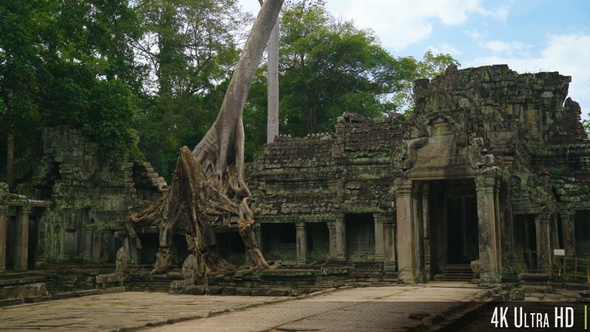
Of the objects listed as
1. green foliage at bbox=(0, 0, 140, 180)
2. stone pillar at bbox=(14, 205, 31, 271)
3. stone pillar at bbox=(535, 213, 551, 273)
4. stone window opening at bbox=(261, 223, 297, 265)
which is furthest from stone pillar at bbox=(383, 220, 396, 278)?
green foliage at bbox=(0, 0, 140, 180)

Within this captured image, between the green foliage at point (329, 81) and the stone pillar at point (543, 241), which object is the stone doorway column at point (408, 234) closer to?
the stone pillar at point (543, 241)

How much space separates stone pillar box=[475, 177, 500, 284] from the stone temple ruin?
0.03 m

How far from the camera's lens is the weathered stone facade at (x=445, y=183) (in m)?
16.7

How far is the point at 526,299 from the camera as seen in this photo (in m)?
14.2

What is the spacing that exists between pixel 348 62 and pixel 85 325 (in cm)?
3848

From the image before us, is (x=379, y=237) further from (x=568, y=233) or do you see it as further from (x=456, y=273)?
(x=568, y=233)

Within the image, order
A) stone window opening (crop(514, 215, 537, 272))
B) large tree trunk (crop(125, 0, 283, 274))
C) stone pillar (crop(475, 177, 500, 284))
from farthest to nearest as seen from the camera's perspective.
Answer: large tree trunk (crop(125, 0, 283, 274)) → stone window opening (crop(514, 215, 537, 272)) → stone pillar (crop(475, 177, 500, 284))

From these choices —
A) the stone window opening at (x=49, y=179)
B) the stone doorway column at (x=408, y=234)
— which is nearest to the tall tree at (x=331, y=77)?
the stone window opening at (x=49, y=179)

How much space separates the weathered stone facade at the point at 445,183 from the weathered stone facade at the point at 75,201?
245 inches

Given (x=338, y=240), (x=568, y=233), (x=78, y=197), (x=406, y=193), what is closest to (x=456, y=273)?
(x=406, y=193)

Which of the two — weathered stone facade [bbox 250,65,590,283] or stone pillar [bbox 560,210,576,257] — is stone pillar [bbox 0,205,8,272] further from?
stone pillar [bbox 560,210,576,257]

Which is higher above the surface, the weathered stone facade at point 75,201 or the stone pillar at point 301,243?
the weathered stone facade at point 75,201

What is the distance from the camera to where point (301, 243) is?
917 inches

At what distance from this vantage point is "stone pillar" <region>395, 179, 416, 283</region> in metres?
16.9
